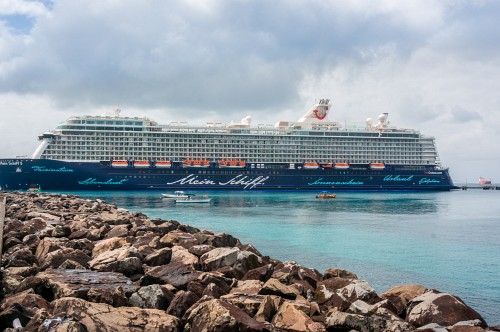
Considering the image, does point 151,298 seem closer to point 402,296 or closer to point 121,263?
point 121,263

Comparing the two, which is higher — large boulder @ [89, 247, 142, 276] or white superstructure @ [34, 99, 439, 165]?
white superstructure @ [34, 99, 439, 165]

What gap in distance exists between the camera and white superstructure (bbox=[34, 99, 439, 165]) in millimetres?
68500

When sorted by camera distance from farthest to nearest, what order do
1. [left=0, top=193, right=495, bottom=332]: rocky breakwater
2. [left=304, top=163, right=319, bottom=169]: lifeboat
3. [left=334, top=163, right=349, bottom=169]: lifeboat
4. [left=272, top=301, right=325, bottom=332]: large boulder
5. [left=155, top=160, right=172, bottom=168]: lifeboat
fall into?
[left=334, top=163, right=349, bottom=169]: lifeboat
[left=304, top=163, right=319, bottom=169]: lifeboat
[left=155, top=160, right=172, bottom=168]: lifeboat
[left=272, top=301, right=325, bottom=332]: large boulder
[left=0, top=193, right=495, bottom=332]: rocky breakwater

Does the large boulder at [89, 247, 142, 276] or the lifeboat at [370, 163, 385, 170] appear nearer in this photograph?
the large boulder at [89, 247, 142, 276]

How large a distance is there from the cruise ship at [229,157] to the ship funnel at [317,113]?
0.54 ft

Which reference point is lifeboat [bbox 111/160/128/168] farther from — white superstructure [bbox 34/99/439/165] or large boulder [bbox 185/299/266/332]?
large boulder [bbox 185/299/266/332]

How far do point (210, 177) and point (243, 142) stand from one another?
848 centimetres

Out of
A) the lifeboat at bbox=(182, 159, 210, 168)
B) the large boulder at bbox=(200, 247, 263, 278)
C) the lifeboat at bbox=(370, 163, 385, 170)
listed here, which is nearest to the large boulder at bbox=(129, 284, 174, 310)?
the large boulder at bbox=(200, 247, 263, 278)

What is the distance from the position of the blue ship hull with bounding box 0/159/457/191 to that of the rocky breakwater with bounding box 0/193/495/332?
56.8 m

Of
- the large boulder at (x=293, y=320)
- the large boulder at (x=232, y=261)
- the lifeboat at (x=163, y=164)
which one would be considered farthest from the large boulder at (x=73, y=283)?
the lifeboat at (x=163, y=164)

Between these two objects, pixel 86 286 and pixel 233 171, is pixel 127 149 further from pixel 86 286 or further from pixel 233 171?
pixel 86 286

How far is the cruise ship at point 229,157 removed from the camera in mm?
64812

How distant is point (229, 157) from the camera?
241ft

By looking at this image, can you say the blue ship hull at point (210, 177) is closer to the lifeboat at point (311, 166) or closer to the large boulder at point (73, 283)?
the lifeboat at point (311, 166)
